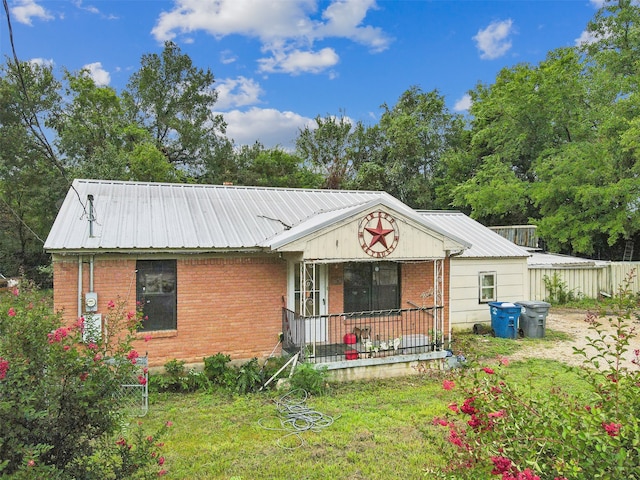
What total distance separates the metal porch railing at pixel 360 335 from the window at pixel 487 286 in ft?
11.5

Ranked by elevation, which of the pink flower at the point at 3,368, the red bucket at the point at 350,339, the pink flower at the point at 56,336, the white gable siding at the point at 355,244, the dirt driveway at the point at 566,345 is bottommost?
the dirt driveway at the point at 566,345

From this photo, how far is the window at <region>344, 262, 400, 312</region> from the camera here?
10.9 meters

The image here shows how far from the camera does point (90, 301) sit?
28.0 feet

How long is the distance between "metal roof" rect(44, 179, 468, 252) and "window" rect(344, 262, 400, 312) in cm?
171

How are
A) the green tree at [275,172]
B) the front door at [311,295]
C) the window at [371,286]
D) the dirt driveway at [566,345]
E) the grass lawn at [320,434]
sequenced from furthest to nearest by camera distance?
the green tree at [275,172] < the window at [371,286] < the dirt driveway at [566,345] < the front door at [311,295] < the grass lawn at [320,434]

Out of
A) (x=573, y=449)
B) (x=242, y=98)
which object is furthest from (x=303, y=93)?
(x=573, y=449)

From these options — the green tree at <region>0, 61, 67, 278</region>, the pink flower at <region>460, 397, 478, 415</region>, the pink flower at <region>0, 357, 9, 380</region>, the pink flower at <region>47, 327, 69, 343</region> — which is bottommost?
the pink flower at <region>460, 397, 478, 415</region>

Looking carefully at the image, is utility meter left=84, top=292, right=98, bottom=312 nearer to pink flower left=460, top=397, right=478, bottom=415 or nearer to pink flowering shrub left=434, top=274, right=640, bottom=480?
pink flowering shrub left=434, top=274, right=640, bottom=480

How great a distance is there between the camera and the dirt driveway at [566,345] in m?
10.6

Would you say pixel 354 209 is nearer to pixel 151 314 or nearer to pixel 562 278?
pixel 151 314

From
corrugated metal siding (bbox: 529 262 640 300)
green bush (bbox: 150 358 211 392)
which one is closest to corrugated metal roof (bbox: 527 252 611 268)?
corrugated metal siding (bbox: 529 262 640 300)

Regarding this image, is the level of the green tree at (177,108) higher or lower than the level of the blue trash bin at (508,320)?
higher

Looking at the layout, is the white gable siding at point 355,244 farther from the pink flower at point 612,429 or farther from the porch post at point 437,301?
the pink flower at point 612,429

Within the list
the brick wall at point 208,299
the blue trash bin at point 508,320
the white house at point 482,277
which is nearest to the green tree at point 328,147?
the white house at point 482,277
